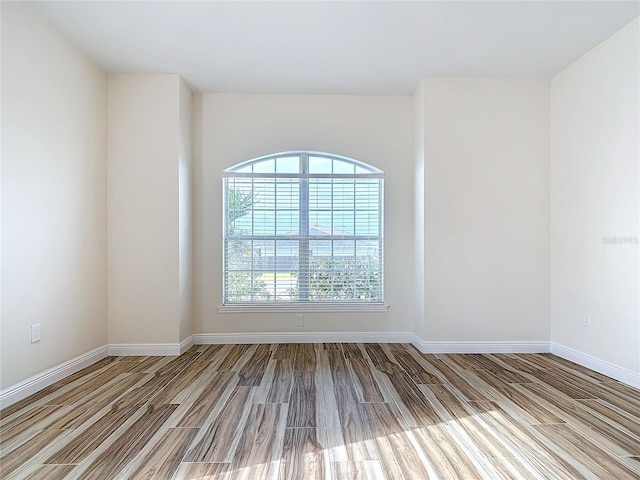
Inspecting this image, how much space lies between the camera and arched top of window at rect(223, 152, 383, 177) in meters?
4.26

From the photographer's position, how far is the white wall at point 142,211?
12.3ft

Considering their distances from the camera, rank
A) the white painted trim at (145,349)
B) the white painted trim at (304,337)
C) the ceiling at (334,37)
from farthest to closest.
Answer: the white painted trim at (304,337) < the white painted trim at (145,349) < the ceiling at (334,37)

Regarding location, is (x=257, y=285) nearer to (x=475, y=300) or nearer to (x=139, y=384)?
(x=139, y=384)

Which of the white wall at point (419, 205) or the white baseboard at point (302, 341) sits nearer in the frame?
the white baseboard at point (302, 341)

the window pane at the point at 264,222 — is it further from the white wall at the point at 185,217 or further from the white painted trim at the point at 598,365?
the white painted trim at the point at 598,365

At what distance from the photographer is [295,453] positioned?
191cm

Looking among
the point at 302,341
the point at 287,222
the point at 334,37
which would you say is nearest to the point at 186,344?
the point at 302,341

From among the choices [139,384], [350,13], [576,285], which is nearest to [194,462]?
[139,384]

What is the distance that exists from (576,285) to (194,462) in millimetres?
3475

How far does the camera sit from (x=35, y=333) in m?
2.76

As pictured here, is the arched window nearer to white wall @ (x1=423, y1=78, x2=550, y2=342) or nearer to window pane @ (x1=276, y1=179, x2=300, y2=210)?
window pane @ (x1=276, y1=179, x2=300, y2=210)

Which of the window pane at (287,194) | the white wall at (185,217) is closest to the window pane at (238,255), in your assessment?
the white wall at (185,217)

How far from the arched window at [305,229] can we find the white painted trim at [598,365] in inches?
71.6

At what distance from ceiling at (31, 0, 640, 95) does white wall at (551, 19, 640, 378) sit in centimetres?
26
